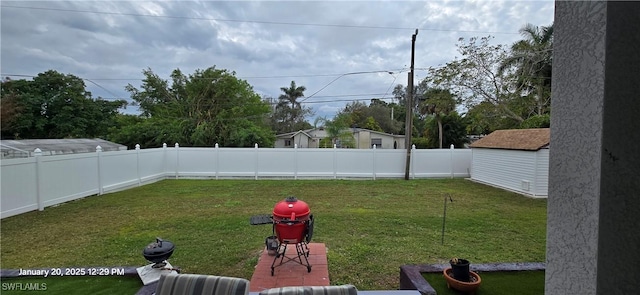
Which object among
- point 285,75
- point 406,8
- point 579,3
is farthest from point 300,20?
point 579,3

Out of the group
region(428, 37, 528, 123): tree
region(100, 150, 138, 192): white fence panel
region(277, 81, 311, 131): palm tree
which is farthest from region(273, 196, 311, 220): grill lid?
region(277, 81, 311, 131): palm tree

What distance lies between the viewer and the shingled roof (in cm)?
802

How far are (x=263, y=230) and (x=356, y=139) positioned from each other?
68.6 feet

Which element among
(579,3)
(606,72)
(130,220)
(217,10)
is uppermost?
(217,10)

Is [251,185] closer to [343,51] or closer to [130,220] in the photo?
[130,220]

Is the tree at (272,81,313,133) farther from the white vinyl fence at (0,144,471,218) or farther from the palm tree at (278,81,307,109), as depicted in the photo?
the white vinyl fence at (0,144,471,218)

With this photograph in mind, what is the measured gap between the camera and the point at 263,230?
505cm

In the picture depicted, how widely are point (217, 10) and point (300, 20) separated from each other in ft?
8.20

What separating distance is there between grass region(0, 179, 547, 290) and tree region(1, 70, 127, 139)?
16945mm

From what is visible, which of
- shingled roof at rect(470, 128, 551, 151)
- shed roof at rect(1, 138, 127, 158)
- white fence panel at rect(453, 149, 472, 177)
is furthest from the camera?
white fence panel at rect(453, 149, 472, 177)

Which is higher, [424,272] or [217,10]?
[217,10]

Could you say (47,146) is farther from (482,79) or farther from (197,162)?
(482,79)

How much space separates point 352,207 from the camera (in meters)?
6.74

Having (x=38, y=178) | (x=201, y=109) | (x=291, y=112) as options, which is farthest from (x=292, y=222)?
(x=291, y=112)
